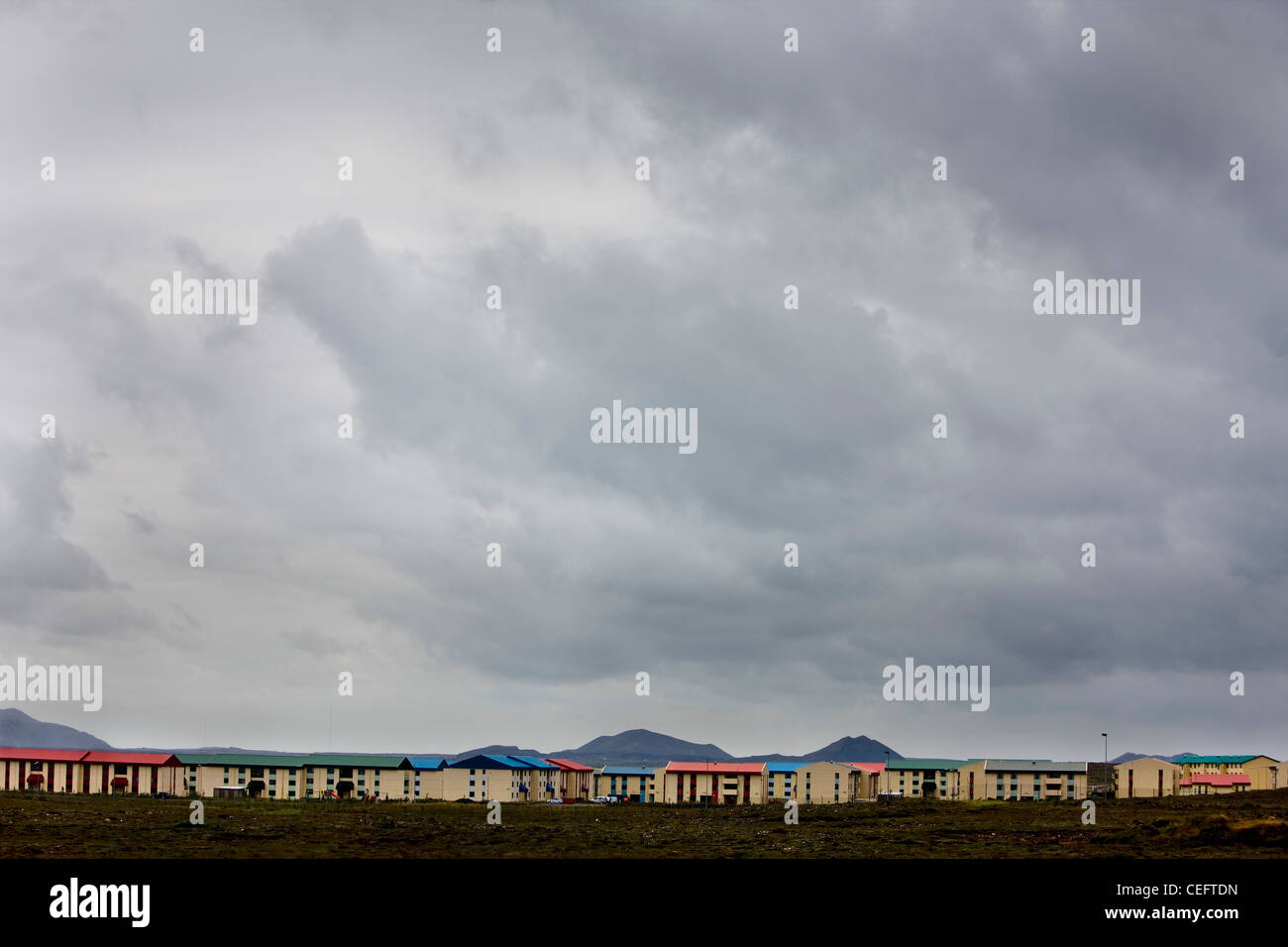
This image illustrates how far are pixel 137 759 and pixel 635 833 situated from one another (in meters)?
106

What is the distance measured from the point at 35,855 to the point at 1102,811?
3968 inches

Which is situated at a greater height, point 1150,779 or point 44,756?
point 44,756

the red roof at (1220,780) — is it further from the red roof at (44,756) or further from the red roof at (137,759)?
the red roof at (44,756)

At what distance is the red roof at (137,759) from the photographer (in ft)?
561

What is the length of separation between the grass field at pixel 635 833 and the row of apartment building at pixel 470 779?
33.1m

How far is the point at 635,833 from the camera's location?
97062 millimetres

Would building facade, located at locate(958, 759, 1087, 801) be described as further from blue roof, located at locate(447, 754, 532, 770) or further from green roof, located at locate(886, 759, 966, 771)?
blue roof, located at locate(447, 754, 532, 770)

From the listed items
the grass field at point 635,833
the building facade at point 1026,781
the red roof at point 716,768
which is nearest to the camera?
the grass field at point 635,833

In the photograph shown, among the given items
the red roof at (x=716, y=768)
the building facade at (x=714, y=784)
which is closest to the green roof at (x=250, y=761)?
the building facade at (x=714, y=784)

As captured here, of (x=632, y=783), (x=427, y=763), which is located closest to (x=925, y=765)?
(x=632, y=783)

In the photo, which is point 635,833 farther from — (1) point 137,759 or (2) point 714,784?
(1) point 137,759

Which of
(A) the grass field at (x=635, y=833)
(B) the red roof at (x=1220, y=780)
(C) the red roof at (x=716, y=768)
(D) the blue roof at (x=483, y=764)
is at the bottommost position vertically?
(B) the red roof at (x=1220, y=780)

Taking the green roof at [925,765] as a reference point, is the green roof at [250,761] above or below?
above

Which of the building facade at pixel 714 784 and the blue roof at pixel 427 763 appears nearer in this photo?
the building facade at pixel 714 784
